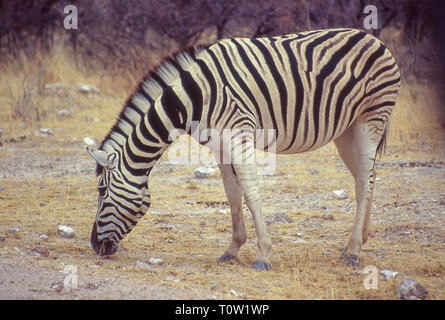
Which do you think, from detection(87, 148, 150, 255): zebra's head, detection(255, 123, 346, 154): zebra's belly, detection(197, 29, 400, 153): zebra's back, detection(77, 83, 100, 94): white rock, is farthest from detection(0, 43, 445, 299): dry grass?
detection(77, 83, 100, 94): white rock

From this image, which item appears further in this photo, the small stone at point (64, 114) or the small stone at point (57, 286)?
the small stone at point (64, 114)

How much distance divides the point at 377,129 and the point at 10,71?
9.65m

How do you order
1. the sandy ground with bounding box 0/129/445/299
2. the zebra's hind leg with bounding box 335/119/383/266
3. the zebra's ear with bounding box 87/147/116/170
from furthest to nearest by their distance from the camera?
1. the zebra's hind leg with bounding box 335/119/383/266
2. the zebra's ear with bounding box 87/147/116/170
3. the sandy ground with bounding box 0/129/445/299

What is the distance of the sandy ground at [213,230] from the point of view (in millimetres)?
3938

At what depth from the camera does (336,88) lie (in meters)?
4.66

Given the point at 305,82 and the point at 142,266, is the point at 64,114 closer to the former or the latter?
the point at 142,266

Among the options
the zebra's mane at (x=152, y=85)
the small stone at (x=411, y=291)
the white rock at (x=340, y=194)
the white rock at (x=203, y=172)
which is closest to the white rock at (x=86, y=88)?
the white rock at (x=203, y=172)

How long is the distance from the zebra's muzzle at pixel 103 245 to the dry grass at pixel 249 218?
89 millimetres

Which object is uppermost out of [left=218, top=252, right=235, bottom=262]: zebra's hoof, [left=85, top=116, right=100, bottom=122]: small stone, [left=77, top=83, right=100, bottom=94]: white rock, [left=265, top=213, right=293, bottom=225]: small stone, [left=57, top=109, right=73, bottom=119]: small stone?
[left=77, top=83, right=100, bottom=94]: white rock

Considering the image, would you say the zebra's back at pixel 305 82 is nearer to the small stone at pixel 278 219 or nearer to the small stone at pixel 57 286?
the small stone at pixel 278 219

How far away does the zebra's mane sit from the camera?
4457 mm

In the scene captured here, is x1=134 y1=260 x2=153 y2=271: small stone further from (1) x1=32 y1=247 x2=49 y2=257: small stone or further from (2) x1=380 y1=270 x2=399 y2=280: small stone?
(2) x1=380 y1=270 x2=399 y2=280: small stone

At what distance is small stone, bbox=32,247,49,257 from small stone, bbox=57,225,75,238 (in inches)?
18.9
